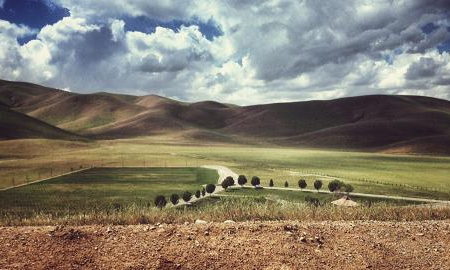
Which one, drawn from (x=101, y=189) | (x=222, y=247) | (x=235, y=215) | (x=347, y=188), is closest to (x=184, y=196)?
(x=101, y=189)

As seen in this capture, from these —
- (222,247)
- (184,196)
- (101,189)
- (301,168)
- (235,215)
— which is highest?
(235,215)

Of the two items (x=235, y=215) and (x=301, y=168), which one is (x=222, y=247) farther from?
(x=301, y=168)

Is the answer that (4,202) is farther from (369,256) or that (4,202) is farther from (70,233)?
(369,256)

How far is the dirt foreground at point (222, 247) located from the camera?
9.73 m

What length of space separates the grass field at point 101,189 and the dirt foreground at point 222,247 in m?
36.3

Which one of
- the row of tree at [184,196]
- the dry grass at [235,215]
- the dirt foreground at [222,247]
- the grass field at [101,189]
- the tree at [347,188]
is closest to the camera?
the dirt foreground at [222,247]

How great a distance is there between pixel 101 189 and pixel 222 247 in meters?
69.4

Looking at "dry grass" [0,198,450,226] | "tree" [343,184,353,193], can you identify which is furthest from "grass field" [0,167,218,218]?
"dry grass" [0,198,450,226]

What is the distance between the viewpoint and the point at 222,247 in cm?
1032

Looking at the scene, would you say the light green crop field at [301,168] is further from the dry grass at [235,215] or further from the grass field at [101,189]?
the dry grass at [235,215]

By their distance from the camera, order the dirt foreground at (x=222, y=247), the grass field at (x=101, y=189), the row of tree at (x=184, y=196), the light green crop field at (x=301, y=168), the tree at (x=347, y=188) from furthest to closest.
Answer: the light green crop field at (x=301, y=168), the tree at (x=347, y=188), the row of tree at (x=184, y=196), the grass field at (x=101, y=189), the dirt foreground at (x=222, y=247)

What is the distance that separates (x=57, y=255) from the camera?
9906mm

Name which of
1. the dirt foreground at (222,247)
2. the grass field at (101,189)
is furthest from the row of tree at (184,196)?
the dirt foreground at (222,247)

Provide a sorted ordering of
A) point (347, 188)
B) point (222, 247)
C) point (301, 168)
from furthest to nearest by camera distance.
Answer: point (301, 168), point (347, 188), point (222, 247)
